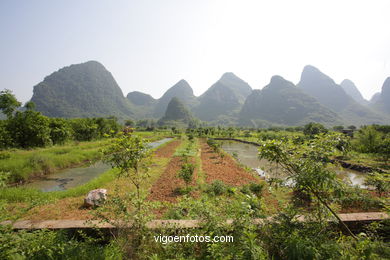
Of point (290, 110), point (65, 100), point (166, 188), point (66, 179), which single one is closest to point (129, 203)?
point (166, 188)

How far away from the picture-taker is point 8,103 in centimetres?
2408

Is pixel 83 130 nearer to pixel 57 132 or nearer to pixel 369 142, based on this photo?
pixel 57 132

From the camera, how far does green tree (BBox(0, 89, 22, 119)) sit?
23.7 meters

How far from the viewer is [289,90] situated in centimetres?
19025

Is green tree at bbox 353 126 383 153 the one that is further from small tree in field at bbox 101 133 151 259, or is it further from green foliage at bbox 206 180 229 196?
small tree in field at bbox 101 133 151 259

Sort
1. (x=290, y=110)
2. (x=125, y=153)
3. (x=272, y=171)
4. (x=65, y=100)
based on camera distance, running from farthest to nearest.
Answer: (x=65, y=100) < (x=290, y=110) < (x=272, y=171) < (x=125, y=153)

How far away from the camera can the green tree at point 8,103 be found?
23734 mm

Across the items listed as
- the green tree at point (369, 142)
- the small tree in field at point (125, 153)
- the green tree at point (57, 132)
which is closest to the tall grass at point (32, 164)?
the small tree in field at point (125, 153)

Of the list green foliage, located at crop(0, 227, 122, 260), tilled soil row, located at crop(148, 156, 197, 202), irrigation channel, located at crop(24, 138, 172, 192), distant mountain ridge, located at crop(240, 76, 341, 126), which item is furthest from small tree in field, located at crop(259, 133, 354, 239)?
distant mountain ridge, located at crop(240, 76, 341, 126)

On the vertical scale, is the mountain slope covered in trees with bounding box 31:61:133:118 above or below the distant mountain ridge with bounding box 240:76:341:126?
above

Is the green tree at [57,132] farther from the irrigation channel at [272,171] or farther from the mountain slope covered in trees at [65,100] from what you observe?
the mountain slope covered in trees at [65,100]

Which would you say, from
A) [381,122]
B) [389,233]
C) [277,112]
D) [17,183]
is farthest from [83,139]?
[381,122]

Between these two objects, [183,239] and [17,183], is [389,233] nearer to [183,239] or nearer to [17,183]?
[183,239]

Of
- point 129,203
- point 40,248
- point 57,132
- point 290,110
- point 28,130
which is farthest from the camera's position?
point 290,110
